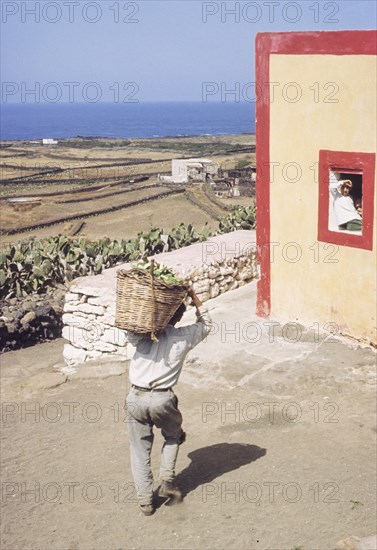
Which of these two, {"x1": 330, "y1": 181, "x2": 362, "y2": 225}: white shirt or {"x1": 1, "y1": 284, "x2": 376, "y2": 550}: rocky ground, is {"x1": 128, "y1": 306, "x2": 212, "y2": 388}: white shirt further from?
{"x1": 330, "y1": 181, "x2": 362, "y2": 225}: white shirt

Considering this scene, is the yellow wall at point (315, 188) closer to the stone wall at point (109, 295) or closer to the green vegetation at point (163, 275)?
the stone wall at point (109, 295)

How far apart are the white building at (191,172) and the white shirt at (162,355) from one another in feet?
117

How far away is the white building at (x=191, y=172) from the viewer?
4081 cm

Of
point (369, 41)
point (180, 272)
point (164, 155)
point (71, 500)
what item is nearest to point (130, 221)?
point (180, 272)

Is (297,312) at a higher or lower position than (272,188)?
lower

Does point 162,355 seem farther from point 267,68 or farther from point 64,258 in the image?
point 64,258

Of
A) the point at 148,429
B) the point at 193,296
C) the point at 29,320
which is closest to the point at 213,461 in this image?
the point at 148,429

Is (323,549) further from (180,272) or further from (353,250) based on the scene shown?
(180,272)

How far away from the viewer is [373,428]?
6.88m

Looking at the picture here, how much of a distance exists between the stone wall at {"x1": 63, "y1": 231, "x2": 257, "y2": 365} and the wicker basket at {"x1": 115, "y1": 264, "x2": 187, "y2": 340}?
3.48 meters

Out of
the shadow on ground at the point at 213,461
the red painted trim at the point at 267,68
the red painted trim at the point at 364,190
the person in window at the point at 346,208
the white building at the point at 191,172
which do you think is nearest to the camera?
the shadow on ground at the point at 213,461

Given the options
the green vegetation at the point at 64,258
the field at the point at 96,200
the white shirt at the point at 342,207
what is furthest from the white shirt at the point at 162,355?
the field at the point at 96,200

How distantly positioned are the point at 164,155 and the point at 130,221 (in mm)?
43742

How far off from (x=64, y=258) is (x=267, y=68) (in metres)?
5.26
